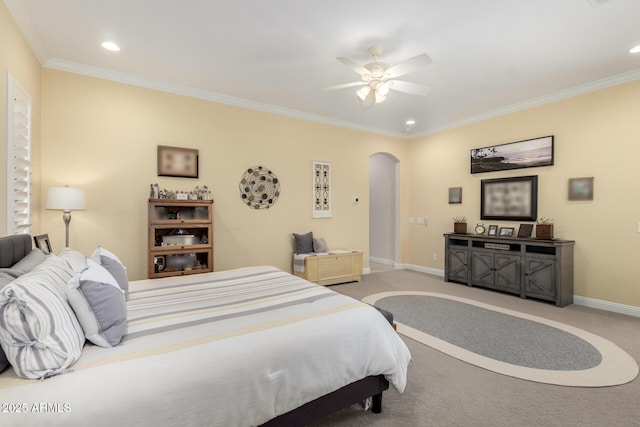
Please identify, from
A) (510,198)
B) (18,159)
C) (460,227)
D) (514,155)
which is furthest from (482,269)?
(18,159)

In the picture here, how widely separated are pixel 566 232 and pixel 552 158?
113cm

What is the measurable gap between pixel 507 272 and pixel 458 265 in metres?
0.82

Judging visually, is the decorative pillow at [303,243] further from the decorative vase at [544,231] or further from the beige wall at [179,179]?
the decorative vase at [544,231]

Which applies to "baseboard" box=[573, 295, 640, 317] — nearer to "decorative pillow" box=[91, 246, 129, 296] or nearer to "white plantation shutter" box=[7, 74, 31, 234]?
"decorative pillow" box=[91, 246, 129, 296]

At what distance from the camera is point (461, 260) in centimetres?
525

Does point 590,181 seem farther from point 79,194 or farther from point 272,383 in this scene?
point 79,194

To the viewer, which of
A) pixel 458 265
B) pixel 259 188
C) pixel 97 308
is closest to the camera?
Answer: pixel 97 308

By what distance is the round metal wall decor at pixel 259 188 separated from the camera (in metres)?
4.76

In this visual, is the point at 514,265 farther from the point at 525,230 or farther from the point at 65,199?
the point at 65,199

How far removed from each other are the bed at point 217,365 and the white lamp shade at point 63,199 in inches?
43.5

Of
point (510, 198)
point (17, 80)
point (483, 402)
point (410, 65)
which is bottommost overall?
point (483, 402)

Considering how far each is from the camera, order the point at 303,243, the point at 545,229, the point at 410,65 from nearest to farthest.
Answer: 1. the point at 410,65
2. the point at 545,229
3. the point at 303,243

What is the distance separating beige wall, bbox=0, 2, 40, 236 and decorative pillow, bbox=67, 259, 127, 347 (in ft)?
5.26

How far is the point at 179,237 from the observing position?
3.97 metres
